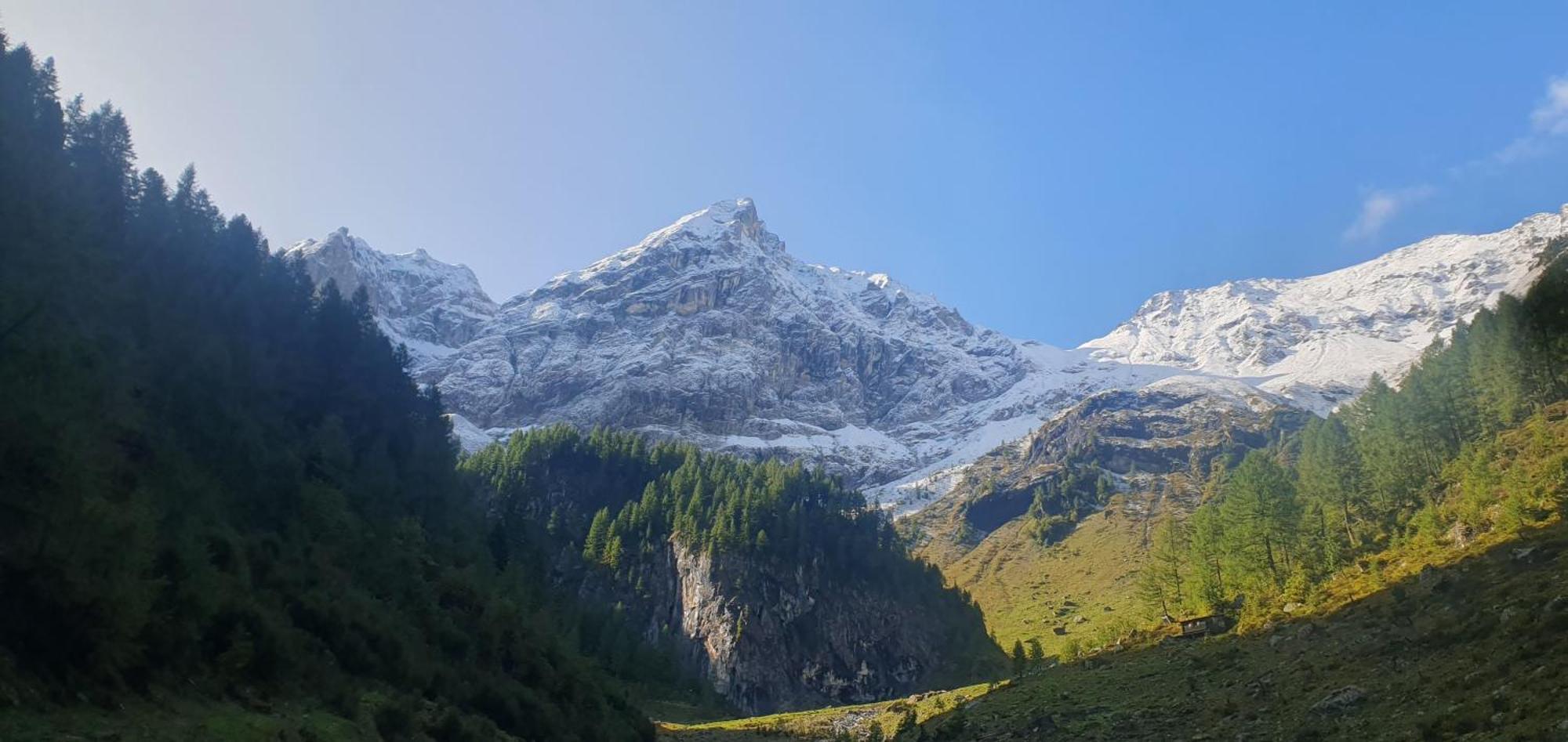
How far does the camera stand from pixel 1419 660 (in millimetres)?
32406

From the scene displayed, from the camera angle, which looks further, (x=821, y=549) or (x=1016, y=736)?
(x=821, y=549)

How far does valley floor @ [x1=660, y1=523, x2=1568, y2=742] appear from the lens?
2497cm

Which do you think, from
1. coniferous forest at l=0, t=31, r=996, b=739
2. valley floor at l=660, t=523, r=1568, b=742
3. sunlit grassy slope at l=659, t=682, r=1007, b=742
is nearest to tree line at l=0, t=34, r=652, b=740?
coniferous forest at l=0, t=31, r=996, b=739

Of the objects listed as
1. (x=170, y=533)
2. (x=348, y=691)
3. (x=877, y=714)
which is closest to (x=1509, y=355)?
(x=877, y=714)

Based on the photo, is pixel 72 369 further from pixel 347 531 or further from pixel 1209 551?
pixel 1209 551

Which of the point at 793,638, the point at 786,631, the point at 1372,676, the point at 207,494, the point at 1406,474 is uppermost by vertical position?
the point at 207,494

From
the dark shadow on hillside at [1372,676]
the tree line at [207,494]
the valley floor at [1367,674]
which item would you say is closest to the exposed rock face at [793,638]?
the tree line at [207,494]

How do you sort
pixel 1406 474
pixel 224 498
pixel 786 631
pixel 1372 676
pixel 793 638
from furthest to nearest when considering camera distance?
pixel 786 631 → pixel 793 638 → pixel 1406 474 → pixel 224 498 → pixel 1372 676

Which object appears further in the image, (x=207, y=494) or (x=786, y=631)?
(x=786, y=631)

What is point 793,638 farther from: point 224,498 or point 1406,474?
point 224,498

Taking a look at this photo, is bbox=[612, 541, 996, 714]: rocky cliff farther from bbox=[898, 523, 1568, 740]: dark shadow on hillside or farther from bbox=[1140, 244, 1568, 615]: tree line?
bbox=[898, 523, 1568, 740]: dark shadow on hillside

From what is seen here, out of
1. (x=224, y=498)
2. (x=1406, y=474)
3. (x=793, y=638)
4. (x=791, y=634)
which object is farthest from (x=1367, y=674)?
(x=791, y=634)

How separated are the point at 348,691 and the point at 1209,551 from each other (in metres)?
78.3

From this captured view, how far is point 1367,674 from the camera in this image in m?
33.6
